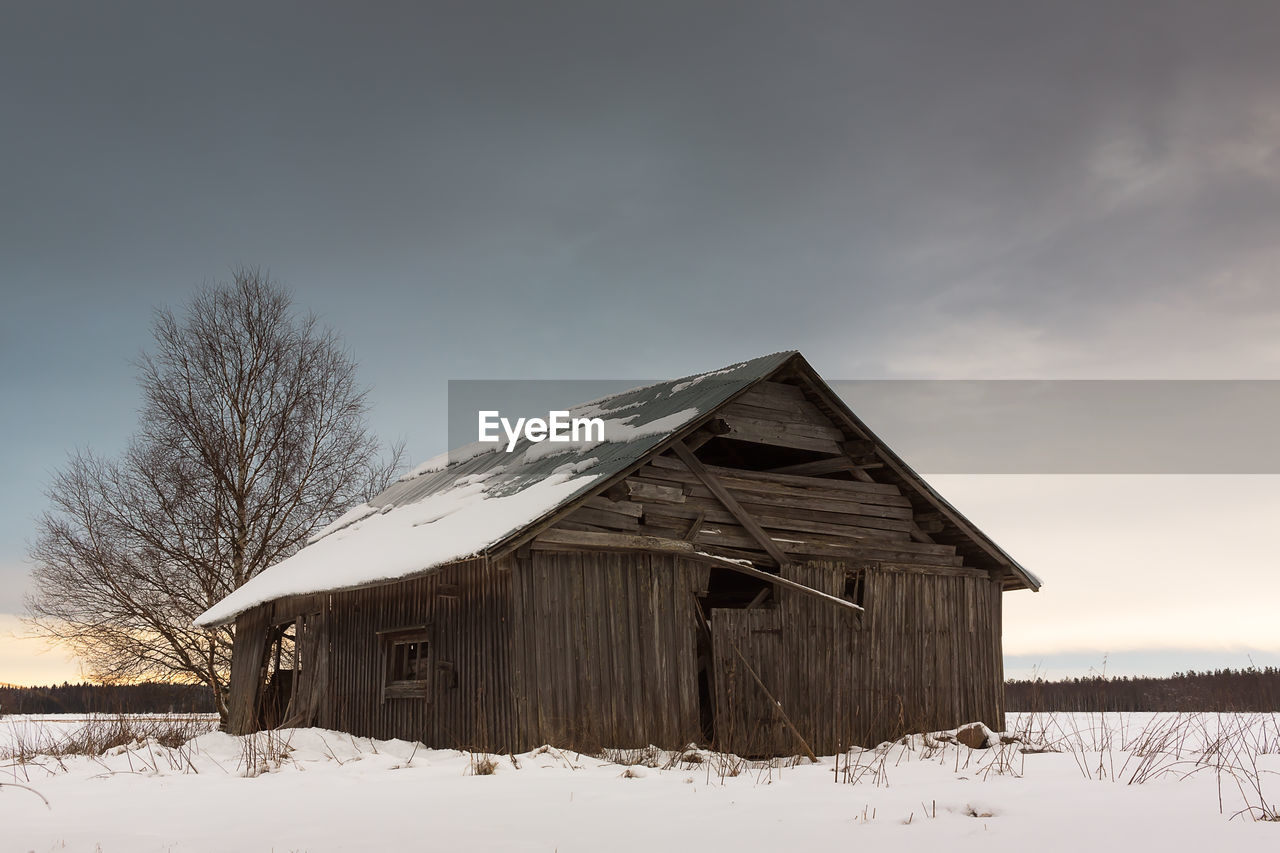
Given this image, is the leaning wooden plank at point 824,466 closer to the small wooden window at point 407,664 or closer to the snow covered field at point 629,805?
the snow covered field at point 629,805

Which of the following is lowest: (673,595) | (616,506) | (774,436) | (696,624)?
(696,624)

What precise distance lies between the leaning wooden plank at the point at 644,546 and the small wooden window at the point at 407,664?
98.1 inches

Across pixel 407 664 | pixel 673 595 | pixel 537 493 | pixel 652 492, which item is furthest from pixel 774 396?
pixel 407 664

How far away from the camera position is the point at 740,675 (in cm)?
1392

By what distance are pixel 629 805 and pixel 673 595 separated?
5.78 metres

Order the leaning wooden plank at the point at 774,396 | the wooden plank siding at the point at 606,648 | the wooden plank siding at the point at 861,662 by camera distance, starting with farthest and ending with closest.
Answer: the leaning wooden plank at the point at 774,396
the wooden plank siding at the point at 861,662
the wooden plank siding at the point at 606,648

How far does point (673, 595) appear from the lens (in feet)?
44.9

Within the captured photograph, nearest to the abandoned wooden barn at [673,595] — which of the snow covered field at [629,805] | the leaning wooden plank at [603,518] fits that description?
the leaning wooden plank at [603,518]

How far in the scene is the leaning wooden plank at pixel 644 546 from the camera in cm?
1277

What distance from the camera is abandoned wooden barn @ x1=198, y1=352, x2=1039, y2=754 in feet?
41.9

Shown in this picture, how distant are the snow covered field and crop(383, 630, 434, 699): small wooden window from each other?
2.15 meters

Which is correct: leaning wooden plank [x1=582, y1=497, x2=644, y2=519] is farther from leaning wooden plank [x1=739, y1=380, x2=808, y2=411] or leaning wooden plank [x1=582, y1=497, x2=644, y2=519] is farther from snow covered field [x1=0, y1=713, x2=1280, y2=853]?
snow covered field [x1=0, y1=713, x2=1280, y2=853]

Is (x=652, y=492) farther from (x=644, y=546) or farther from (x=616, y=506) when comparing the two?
(x=644, y=546)

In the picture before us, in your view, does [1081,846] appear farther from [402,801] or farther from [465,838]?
[402,801]
